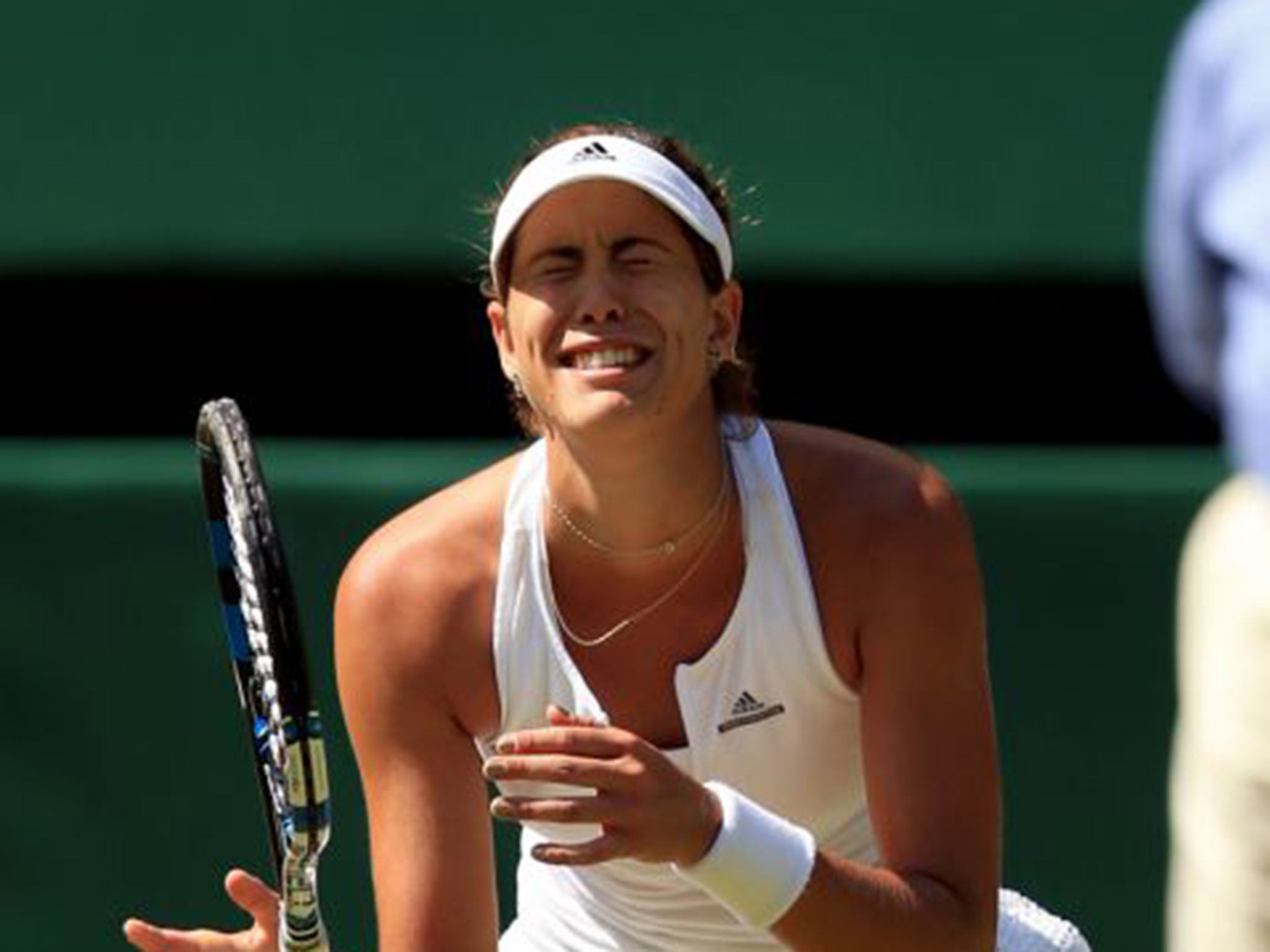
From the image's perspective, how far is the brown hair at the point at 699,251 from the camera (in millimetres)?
2846

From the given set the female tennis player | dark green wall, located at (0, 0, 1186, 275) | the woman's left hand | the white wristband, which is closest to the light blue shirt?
the woman's left hand

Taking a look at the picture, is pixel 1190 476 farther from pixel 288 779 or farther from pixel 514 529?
pixel 288 779

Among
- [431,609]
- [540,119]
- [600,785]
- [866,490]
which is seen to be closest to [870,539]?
[866,490]

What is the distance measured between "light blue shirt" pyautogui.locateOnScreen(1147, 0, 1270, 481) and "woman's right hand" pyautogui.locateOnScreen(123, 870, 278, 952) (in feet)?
4.27

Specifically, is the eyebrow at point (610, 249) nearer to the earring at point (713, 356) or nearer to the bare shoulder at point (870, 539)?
the earring at point (713, 356)

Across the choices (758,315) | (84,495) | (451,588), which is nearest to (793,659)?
(451,588)

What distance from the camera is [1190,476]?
11.7 ft

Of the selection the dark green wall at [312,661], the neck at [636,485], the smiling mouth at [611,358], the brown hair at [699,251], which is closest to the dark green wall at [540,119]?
the dark green wall at [312,661]

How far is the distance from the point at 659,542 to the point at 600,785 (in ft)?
1.70

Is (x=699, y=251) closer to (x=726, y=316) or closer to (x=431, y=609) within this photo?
(x=726, y=316)

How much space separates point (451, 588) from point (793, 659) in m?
0.30

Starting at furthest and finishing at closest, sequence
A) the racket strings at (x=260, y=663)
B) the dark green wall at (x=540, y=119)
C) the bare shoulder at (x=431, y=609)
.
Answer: the dark green wall at (x=540, y=119)
the bare shoulder at (x=431, y=609)
the racket strings at (x=260, y=663)

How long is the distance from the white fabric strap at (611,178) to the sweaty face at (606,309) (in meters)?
0.01

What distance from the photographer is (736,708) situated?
288 cm
